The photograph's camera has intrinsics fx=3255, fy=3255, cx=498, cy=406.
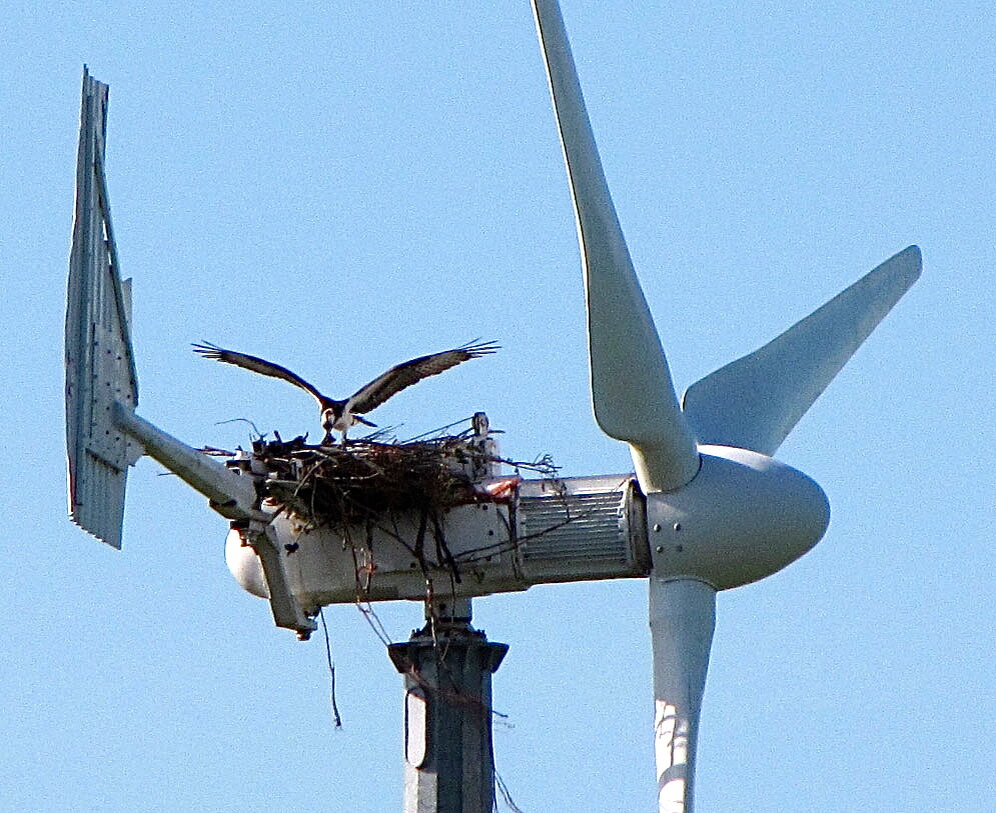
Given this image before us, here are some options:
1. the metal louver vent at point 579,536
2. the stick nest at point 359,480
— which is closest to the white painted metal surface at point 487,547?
the metal louver vent at point 579,536

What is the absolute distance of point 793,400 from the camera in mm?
28703

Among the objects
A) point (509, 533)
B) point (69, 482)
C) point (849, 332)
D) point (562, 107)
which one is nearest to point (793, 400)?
point (849, 332)

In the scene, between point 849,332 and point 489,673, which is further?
point 849,332

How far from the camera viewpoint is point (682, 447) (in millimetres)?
25953

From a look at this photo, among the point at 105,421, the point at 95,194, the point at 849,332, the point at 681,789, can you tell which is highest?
the point at 849,332

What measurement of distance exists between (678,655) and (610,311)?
3.31 m

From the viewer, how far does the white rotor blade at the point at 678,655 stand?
85.1ft

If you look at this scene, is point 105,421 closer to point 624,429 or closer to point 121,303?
point 121,303

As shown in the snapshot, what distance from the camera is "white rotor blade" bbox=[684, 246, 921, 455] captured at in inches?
1103

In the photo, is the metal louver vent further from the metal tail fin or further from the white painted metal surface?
the metal tail fin

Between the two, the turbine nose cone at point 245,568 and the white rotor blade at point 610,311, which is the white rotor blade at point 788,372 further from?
the turbine nose cone at point 245,568

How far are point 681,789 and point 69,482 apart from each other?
569cm

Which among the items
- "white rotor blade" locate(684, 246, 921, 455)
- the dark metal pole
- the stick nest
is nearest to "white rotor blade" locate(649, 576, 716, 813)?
the dark metal pole

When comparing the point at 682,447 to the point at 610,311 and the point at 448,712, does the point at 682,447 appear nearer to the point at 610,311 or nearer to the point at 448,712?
the point at 610,311
